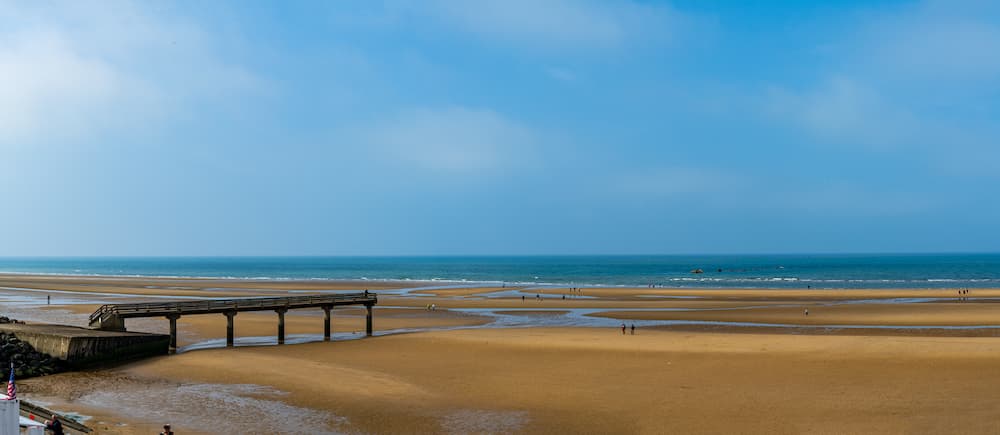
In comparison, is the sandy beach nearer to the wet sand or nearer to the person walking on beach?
the wet sand

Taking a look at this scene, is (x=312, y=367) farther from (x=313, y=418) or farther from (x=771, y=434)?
(x=771, y=434)

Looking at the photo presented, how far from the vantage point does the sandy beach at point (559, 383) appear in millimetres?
19297

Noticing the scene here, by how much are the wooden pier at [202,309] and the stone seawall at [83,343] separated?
1739 mm

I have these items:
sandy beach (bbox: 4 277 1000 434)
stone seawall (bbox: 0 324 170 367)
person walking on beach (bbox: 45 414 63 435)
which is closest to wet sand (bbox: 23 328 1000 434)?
sandy beach (bbox: 4 277 1000 434)

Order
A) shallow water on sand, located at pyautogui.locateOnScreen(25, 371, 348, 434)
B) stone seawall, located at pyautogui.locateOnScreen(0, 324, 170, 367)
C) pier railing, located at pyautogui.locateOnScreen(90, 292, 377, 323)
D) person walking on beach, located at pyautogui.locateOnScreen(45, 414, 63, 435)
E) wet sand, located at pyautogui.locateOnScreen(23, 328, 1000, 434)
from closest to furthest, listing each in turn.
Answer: person walking on beach, located at pyautogui.locateOnScreen(45, 414, 63, 435) → shallow water on sand, located at pyautogui.locateOnScreen(25, 371, 348, 434) → wet sand, located at pyautogui.locateOnScreen(23, 328, 1000, 434) → stone seawall, located at pyautogui.locateOnScreen(0, 324, 170, 367) → pier railing, located at pyautogui.locateOnScreen(90, 292, 377, 323)

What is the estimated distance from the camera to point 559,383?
24.7 m

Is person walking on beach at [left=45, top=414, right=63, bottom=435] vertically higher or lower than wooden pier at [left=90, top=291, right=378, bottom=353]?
lower

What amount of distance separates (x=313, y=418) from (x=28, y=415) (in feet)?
22.4

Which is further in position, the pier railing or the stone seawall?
the pier railing

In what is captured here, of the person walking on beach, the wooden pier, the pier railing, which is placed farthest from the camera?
the pier railing

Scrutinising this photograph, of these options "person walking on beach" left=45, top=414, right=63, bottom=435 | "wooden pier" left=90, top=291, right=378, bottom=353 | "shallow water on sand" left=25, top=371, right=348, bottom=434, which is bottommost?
"shallow water on sand" left=25, top=371, right=348, bottom=434

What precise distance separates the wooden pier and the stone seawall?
1.74 m

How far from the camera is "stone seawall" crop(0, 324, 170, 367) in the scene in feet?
88.8

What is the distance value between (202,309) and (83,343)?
7213mm
